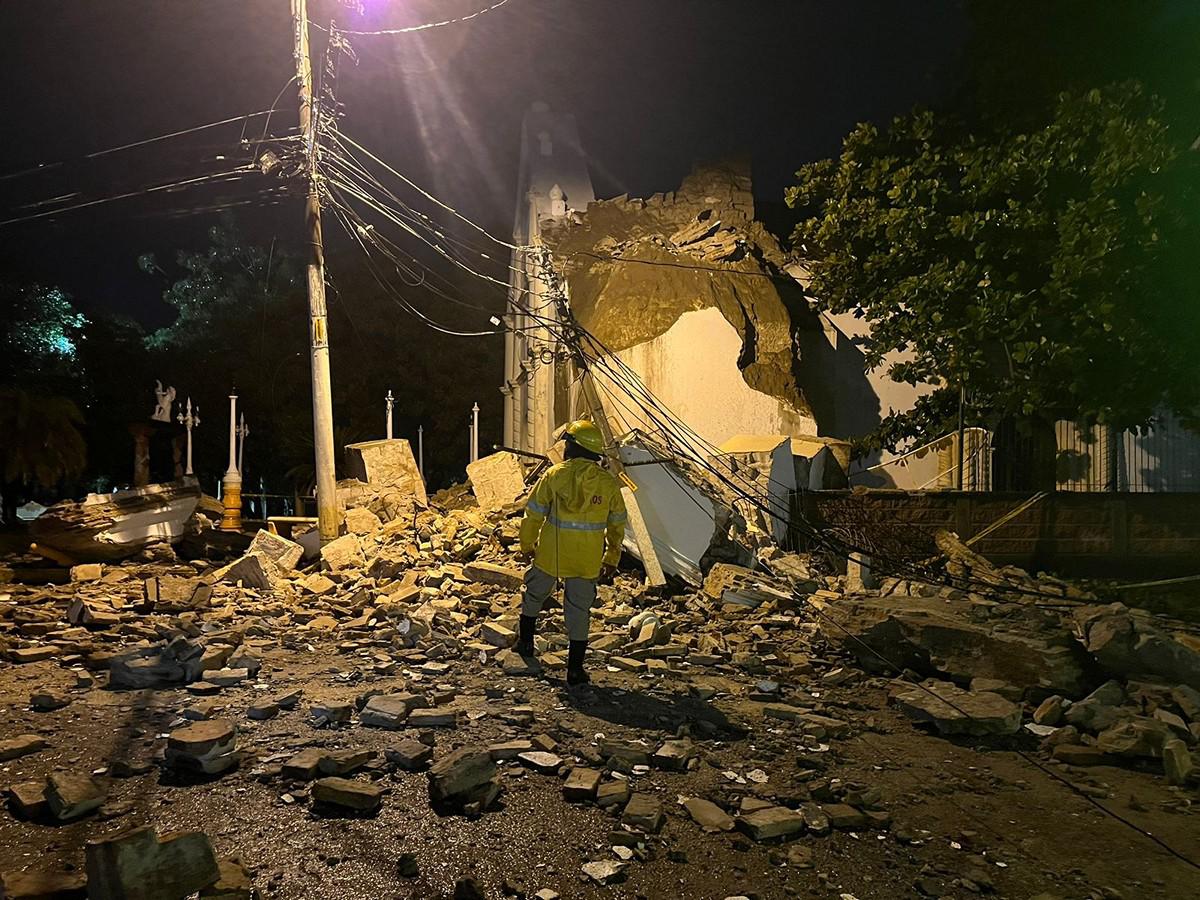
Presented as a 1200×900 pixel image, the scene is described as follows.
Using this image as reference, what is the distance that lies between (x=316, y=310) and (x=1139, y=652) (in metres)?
9.75

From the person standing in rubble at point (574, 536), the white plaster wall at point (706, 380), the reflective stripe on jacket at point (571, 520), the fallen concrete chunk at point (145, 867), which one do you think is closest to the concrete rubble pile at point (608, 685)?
the fallen concrete chunk at point (145, 867)

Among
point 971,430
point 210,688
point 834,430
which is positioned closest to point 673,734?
point 210,688

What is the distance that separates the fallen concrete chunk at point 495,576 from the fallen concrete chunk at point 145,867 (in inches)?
217

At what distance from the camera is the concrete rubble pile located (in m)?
3.09

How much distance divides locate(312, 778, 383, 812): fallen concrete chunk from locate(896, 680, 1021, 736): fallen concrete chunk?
3137 millimetres

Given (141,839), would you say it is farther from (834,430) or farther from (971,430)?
(834,430)

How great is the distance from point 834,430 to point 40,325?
20.9 meters

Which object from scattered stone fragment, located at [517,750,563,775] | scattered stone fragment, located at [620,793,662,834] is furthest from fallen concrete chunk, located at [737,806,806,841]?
scattered stone fragment, located at [517,750,563,775]

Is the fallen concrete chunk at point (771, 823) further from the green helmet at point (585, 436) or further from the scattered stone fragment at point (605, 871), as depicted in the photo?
the green helmet at point (585, 436)

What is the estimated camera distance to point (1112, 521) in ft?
30.5

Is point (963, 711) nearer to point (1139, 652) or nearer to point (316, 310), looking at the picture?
point (1139, 652)

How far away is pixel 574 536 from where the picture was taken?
5043mm

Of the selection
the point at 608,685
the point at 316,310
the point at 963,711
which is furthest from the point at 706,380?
the point at 963,711

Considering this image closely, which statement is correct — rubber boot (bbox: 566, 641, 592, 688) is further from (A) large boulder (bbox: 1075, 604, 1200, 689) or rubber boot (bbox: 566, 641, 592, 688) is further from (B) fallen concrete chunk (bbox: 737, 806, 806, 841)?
(A) large boulder (bbox: 1075, 604, 1200, 689)
